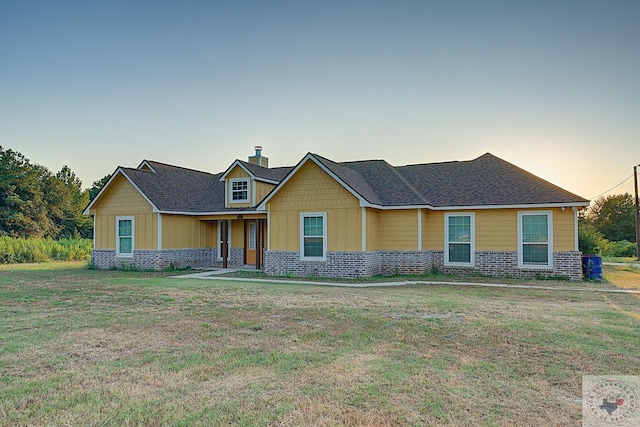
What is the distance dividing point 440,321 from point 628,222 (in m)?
46.6

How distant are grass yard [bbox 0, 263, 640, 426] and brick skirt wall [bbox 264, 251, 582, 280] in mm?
5642

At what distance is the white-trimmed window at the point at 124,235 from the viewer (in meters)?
21.6

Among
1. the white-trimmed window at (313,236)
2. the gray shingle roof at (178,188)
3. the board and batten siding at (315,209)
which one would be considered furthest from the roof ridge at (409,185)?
the gray shingle roof at (178,188)

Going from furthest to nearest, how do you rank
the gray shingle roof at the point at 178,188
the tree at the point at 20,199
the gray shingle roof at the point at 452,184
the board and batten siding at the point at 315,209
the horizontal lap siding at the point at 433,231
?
the tree at the point at 20,199, the gray shingle roof at the point at 178,188, the horizontal lap siding at the point at 433,231, the board and batten siding at the point at 315,209, the gray shingle roof at the point at 452,184

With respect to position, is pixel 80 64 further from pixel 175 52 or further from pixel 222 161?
pixel 222 161

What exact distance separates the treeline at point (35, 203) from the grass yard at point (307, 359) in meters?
33.6

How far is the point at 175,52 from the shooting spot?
1762 centimetres

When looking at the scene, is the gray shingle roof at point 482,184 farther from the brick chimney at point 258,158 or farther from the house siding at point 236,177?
the brick chimney at point 258,158

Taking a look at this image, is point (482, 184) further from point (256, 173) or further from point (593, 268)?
point (256, 173)

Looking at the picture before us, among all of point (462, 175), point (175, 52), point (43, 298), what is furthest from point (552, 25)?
point (43, 298)

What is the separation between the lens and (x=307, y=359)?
20.0 feet

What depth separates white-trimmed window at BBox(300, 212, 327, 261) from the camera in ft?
58.7

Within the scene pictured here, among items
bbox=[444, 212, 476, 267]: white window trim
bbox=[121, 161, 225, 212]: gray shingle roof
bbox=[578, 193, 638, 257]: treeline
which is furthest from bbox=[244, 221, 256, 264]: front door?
bbox=[578, 193, 638, 257]: treeline

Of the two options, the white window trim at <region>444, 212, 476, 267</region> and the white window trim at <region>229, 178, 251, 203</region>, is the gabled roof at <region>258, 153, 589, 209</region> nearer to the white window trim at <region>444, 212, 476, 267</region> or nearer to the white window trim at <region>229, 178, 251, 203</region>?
the white window trim at <region>444, 212, 476, 267</region>
